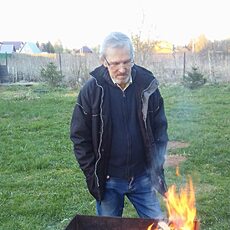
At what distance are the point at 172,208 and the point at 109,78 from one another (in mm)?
913

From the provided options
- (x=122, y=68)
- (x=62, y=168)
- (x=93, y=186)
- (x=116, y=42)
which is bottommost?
(x=62, y=168)

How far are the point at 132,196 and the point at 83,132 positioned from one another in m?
0.60

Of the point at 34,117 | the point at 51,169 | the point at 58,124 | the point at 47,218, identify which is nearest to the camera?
the point at 47,218

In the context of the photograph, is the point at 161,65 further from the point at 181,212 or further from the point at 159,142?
the point at 181,212

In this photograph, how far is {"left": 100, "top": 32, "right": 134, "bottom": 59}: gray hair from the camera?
2607mm

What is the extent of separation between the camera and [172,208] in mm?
2729

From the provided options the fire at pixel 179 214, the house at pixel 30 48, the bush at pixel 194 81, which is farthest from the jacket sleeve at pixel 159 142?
the house at pixel 30 48

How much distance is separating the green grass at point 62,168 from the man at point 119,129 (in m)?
1.62

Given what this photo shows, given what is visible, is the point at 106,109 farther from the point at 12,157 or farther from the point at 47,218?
the point at 12,157

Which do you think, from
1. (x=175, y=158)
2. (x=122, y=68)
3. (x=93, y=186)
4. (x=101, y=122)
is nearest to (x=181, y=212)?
(x=93, y=186)

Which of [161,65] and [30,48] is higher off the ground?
[30,48]

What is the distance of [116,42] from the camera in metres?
2.61

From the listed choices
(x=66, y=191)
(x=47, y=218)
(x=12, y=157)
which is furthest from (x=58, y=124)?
(x=47, y=218)

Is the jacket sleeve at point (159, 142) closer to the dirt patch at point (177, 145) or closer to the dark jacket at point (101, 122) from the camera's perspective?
the dark jacket at point (101, 122)
